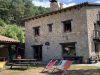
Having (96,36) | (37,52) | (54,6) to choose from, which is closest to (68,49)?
(96,36)

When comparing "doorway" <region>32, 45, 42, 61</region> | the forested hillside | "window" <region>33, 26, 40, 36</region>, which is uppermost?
the forested hillside

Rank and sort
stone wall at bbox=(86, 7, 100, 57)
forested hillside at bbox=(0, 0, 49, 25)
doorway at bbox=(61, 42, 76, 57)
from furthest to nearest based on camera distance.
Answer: forested hillside at bbox=(0, 0, 49, 25), doorway at bbox=(61, 42, 76, 57), stone wall at bbox=(86, 7, 100, 57)

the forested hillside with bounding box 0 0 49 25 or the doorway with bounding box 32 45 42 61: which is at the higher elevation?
the forested hillside with bounding box 0 0 49 25

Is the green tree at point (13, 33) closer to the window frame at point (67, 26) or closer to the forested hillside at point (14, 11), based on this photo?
the window frame at point (67, 26)

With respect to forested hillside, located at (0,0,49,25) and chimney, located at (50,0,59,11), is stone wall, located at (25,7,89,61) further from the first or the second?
forested hillside, located at (0,0,49,25)

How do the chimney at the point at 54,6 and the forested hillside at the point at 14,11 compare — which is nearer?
the chimney at the point at 54,6

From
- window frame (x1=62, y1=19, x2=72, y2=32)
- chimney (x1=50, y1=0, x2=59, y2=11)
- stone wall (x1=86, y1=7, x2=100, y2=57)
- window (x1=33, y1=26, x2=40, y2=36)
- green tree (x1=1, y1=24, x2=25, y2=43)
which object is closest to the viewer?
stone wall (x1=86, y1=7, x2=100, y2=57)

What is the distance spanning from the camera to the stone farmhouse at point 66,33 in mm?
25453

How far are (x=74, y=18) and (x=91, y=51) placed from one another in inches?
157

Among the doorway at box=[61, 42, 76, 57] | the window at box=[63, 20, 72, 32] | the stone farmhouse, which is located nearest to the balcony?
the stone farmhouse

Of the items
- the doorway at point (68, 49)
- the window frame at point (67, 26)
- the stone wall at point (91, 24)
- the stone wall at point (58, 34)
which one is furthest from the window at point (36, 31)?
the stone wall at point (91, 24)

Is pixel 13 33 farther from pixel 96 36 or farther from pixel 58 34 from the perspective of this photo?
pixel 96 36

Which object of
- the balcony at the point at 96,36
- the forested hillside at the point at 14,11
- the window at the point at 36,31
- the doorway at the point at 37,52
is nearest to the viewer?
the balcony at the point at 96,36

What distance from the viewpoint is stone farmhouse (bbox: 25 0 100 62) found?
25.5m
